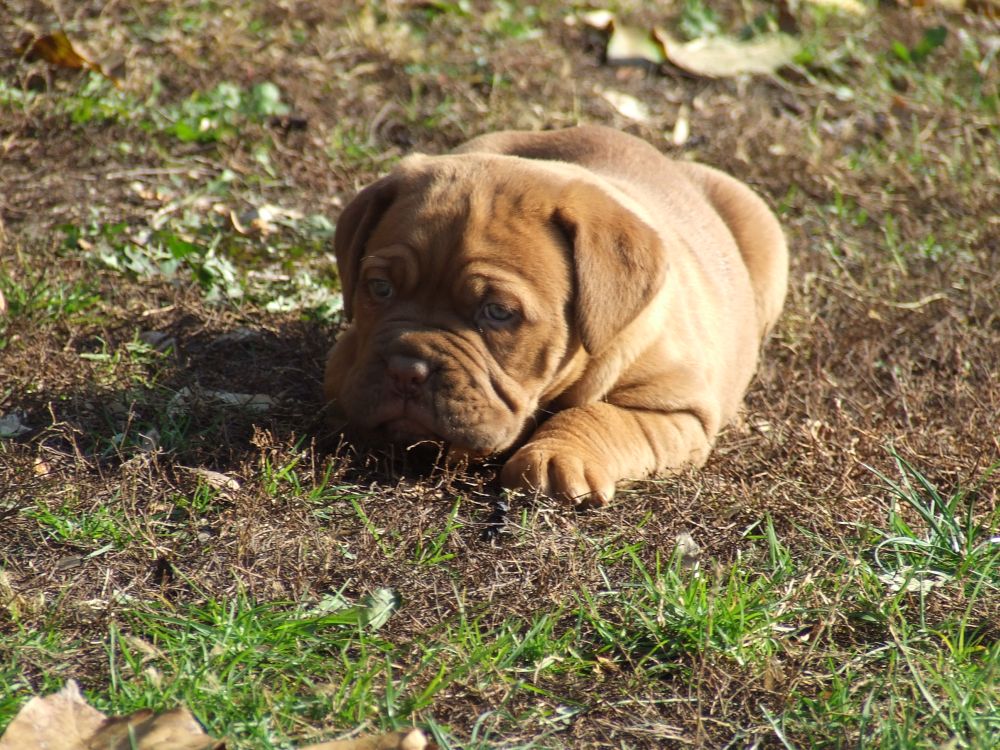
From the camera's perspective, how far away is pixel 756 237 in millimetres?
5918

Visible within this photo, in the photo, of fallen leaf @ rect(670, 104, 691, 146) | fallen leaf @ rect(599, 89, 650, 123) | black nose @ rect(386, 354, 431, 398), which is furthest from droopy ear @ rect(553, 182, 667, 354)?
fallen leaf @ rect(599, 89, 650, 123)

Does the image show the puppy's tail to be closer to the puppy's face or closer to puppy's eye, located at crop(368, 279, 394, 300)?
the puppy's face

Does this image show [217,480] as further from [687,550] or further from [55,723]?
[687,550]

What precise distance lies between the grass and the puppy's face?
218 millimetres

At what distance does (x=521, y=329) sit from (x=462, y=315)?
0.20 metres

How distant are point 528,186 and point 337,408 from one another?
103cm

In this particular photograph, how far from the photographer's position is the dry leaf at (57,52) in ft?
21.9

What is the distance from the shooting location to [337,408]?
4504 millimetres

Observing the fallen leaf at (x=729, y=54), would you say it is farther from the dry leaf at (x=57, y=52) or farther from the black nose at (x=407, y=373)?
the black nose at (x=407, y=373)

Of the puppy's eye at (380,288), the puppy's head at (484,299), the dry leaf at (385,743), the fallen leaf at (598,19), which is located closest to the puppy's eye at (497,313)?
the puppy's head at (484,299)

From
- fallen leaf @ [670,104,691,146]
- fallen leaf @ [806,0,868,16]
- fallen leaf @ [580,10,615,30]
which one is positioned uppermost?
fallen leaf @ [580,10,615,30]

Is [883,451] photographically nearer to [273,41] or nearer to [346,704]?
[346,704]

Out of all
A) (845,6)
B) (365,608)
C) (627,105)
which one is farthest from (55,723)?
(845,6)

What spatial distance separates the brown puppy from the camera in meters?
4.08
